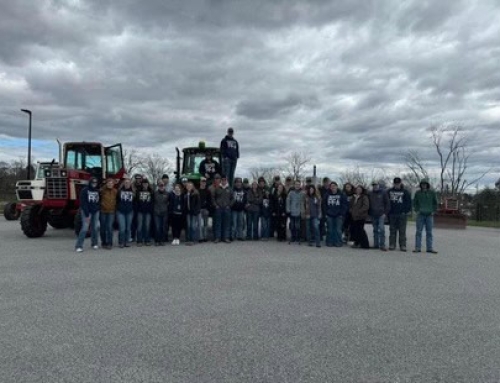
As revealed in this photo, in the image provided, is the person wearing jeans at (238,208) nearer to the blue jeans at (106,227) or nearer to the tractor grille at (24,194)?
the blue jeans at (106,227)

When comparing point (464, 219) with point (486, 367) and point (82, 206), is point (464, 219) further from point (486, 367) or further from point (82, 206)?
point (486, 367)

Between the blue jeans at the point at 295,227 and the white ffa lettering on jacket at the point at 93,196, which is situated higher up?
the white ffa lettering on jacket at the point at 93,196

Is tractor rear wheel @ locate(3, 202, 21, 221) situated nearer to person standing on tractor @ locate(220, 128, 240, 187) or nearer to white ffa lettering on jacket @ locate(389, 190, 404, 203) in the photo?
person standing on tractor @ locate(220, 128, 240, 187)

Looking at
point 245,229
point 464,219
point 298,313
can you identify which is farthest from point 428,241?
point 464,219

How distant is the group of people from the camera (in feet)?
35.5

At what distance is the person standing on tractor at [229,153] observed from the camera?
43.8 ft

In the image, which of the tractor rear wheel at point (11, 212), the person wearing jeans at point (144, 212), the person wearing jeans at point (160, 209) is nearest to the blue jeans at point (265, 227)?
the person wearing jeans at point (160, 209)

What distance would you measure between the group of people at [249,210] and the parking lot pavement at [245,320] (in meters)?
1.99

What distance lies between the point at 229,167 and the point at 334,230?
159 inches

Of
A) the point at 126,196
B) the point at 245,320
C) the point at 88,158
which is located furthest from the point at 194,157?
the point at 245,320

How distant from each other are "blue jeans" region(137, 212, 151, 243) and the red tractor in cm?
185

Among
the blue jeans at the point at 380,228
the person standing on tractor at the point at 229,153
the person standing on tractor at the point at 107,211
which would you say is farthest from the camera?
the person standing on tractor at the point at 229,153

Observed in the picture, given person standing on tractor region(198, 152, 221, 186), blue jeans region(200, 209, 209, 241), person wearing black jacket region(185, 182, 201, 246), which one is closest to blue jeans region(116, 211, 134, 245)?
person wearing black jacket region(185, 182, 201, 246)

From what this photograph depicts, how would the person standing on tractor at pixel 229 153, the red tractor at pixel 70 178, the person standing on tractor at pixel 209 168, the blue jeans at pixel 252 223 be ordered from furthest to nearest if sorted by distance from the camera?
the person standing on tractor at pixel 209 168, the person standing on tractor at pixel 229 153, the red tractor at pixel 70 178, the blue jeans at pixel 252 223
